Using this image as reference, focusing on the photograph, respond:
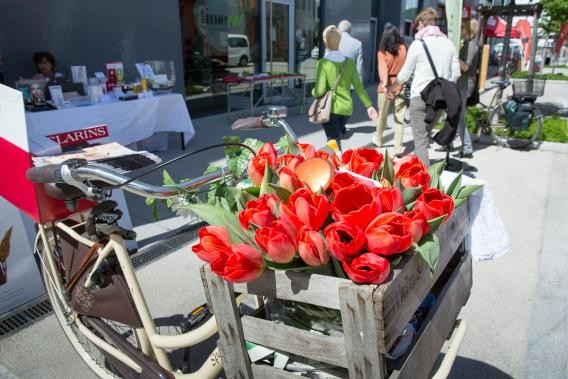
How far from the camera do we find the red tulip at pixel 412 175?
121 cm

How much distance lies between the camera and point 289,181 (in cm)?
116

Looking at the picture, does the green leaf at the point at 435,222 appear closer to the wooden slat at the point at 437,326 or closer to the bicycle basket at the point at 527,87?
the wooden slat at the point at 437,326

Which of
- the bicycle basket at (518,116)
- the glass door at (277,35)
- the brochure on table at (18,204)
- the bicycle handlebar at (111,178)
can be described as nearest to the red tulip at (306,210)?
the bicycle handlebar at (111,178)

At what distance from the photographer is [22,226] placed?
3.02m

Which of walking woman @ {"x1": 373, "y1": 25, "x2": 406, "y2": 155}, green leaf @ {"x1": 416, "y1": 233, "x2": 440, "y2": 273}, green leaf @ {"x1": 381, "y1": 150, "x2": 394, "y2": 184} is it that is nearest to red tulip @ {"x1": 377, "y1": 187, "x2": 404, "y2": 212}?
green leaf @ {"x1": 416, "y1": 233, "x2": 440, "y2": 273}

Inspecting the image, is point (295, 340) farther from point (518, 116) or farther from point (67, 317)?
point (518, 116)

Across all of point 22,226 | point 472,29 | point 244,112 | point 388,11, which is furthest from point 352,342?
point 388,11

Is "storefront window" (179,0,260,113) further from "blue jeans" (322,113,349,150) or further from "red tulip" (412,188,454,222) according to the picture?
"red tulip" (412,188,454,222)

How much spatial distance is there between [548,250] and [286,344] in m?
3.53

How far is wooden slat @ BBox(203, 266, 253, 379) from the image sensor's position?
Answer: 1.18 m

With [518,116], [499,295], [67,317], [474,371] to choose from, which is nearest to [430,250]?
[474,371]

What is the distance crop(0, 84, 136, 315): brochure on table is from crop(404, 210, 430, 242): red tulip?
183 cm

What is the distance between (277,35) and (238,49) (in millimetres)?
1576

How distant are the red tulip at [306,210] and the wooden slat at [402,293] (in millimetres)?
206
